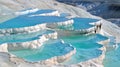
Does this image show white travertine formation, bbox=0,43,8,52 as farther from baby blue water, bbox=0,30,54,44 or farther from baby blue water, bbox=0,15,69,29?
baby blue water, bbox=0,15,69,29

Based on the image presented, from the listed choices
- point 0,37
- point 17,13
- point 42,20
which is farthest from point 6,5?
point 0,37

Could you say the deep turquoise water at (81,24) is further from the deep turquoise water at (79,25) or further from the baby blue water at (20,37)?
the baby blue water at (20,37)

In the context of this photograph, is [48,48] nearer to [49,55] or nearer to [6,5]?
[49,55]

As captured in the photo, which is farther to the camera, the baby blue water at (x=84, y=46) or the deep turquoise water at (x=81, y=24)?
the deep turquoise water at (x=81, y=24)

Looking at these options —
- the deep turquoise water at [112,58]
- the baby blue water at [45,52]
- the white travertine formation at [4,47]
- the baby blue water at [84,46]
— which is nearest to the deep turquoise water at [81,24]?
the baby blue water at [84,46]

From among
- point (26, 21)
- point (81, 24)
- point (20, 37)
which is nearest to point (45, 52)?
point (20, 37)

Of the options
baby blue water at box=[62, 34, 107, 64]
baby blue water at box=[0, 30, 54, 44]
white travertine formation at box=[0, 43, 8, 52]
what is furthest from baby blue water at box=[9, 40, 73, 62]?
baby blue water at box=[0, 30, 54, 44]
